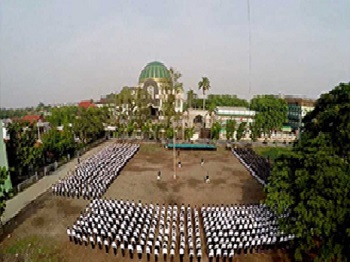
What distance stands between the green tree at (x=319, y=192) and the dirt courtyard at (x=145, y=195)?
2.23 metres

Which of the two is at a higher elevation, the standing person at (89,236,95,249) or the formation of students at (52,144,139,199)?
the formation of students at (52,144,139,199)

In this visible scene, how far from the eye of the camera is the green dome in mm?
63034

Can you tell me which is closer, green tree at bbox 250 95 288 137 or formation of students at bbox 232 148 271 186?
formation of students at bbox 232 148 271 186

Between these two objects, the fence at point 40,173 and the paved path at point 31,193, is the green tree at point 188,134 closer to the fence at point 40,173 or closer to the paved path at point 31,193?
the fence at point 40,173

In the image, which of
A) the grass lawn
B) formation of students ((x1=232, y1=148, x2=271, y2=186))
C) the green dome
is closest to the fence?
formation of students ((x1=232, y1=148, x2=271, y2=186))

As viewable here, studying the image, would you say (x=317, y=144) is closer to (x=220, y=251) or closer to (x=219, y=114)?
(x=220, y=251)

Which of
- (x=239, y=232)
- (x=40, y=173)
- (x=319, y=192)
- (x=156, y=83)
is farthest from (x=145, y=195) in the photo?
(x=156, y=83)

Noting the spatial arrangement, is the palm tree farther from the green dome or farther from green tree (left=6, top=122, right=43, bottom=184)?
green tree (left=6, top=122, right=43, bottom=184)

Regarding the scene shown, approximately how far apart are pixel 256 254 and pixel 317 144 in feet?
17.5

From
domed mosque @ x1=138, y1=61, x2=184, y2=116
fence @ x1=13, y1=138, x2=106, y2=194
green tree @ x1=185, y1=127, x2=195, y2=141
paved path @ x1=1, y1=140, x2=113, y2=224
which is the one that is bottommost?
paved path @ x1=1, y1=140, x2=113, y2=224

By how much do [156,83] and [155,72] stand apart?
4.72m

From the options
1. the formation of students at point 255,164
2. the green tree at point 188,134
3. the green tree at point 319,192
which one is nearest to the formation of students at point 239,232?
the green tree at point 319,192

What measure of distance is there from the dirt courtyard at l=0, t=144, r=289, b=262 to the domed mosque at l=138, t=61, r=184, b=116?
23944 millimetres

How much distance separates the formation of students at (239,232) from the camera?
1241 cm
